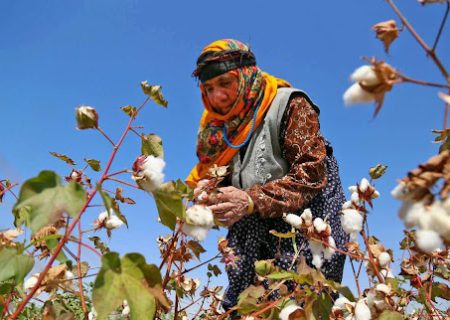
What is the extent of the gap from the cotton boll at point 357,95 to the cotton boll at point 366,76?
0.01m

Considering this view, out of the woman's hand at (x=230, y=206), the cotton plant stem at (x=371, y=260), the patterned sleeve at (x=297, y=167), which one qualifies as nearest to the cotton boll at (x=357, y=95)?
the cotton plant stem at (x=371, y=260)

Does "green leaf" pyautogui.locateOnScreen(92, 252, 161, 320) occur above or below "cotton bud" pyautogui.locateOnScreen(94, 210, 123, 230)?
below

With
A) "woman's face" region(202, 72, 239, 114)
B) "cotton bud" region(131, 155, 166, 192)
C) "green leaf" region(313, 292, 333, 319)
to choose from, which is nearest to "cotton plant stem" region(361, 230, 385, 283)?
"green leaf" region(313, 292, 333, 319)

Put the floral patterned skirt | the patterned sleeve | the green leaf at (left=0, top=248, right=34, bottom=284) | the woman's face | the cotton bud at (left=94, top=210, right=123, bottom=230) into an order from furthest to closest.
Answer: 1. the woman's face
2. the floral patterned skirt
3. the patterned sleeve
4. the cotton bud at (left=94, top=210, right=123, bottom=230)
5. the green leaf at (left=0, top=248, right=34, bottom=284)

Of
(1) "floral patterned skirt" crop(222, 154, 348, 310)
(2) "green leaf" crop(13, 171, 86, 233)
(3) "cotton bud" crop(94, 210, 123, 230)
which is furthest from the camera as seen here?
(1) "floral patterned skirt" crop(222, 154, 348, 310)

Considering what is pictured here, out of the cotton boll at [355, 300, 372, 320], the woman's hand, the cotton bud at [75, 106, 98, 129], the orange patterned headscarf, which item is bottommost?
the cotton boll at [355, 300, 372, 320]

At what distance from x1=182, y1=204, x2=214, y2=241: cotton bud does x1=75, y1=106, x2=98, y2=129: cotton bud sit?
0.29 meters

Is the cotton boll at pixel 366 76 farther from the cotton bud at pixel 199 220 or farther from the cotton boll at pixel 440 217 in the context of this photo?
the cotton bud at pixel 199 220

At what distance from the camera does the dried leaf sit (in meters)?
0.86

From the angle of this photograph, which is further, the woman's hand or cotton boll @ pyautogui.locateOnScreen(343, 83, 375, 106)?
the woman's hand

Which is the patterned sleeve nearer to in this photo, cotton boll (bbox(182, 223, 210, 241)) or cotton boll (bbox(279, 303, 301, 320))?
cotton boll (bbox(279, 303, 301, 320))

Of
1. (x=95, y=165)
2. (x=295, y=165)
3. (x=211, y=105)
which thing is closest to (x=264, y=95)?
(x=211, y=105)

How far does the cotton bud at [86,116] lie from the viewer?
1.13 metres

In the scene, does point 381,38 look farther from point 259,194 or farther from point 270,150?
point 270,150
